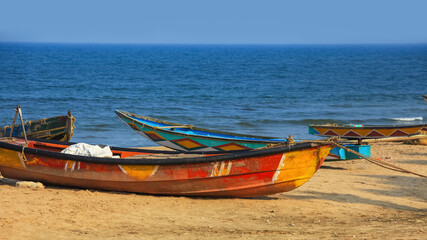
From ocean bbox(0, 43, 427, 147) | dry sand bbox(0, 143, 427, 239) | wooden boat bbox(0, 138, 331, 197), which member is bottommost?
ocean bbox(0, 43, 427, 147)

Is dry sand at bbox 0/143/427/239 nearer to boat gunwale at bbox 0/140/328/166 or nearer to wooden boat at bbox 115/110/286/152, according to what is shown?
A: boat gunwale at bbox 0/140/328/166

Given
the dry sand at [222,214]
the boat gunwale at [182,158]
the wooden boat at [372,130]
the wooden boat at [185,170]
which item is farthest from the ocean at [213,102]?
the dry sand at [222,214]

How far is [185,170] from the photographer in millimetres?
9328

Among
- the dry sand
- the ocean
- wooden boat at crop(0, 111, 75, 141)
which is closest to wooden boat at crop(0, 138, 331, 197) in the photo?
the dry sand

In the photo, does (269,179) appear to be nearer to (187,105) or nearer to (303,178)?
(303,178)

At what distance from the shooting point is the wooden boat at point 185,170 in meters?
9.01

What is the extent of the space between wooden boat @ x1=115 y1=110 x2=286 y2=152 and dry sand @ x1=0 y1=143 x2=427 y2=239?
105 inches

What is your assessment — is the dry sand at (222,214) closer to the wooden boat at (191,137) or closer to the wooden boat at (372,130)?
the wooden boat at (191,137)

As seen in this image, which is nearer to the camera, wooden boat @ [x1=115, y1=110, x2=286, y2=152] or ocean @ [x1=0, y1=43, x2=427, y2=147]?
wooden boat @ [x1=115, y1=110, x2=286, y2=152]

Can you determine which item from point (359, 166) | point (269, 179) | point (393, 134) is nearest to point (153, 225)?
point (269, 179)

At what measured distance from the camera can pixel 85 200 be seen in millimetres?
9305

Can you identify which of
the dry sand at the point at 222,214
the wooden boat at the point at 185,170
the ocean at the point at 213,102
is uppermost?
the wooden boat at the point at 185,170

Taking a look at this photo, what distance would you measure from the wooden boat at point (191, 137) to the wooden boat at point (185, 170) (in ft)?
11.4

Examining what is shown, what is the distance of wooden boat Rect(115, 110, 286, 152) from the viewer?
13670 mm
